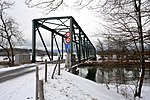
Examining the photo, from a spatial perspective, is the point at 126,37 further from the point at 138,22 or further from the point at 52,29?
the point at 52,29

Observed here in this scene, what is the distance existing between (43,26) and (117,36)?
1475cm

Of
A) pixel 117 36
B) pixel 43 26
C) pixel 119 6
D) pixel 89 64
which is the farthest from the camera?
pixel 89 64

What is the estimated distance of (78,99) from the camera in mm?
8305

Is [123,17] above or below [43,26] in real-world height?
below

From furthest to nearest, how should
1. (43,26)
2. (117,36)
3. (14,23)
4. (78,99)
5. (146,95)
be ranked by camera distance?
(14,23) → (43,26) → (146,95) → (117,36) → (78,99)

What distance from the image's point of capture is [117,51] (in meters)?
9.20

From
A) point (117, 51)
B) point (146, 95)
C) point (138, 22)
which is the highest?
point (138, 22)

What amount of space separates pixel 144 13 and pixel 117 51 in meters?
2.18

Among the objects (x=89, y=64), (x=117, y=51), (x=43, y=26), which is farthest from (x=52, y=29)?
(x=117, y=51)

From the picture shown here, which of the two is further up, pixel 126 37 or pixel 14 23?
pixel 14 23

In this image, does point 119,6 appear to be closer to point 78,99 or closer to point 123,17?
point 123,17

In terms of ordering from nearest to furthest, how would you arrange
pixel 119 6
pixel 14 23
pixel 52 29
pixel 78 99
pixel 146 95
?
1. pixel 119 6
2. pixel 78 99
3. pixel 146 95
4. pixel 52 29
5. pixel 14 23

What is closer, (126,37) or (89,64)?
(126,37)

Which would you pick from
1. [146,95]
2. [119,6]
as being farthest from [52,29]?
[119,6]
